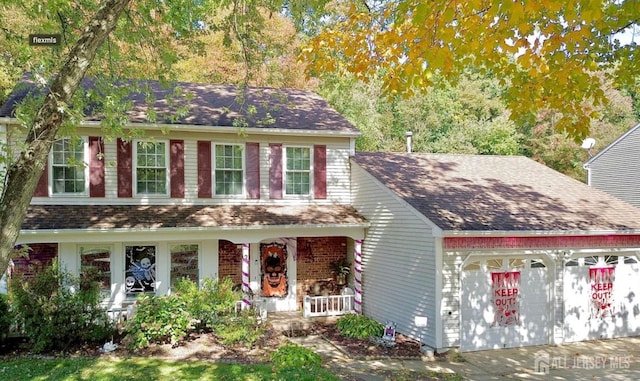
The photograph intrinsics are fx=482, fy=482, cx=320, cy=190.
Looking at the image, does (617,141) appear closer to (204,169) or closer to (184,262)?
(204,169)

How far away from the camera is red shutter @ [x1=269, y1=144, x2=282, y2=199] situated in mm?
14414

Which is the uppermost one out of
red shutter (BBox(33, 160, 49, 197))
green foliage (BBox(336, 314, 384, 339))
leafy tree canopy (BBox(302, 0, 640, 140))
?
leafy tree canopy (BBox(302, 0, 640, 140))

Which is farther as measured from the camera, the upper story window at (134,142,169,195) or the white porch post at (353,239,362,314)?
the white porch post at (353,239,362,314)

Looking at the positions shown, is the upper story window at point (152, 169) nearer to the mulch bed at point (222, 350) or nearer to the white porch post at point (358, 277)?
the mulch bed at point (222, 350)

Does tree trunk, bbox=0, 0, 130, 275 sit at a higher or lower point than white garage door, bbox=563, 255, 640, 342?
higher

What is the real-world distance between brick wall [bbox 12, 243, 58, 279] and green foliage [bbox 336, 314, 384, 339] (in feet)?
25.6

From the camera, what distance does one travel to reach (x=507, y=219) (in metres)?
11.7

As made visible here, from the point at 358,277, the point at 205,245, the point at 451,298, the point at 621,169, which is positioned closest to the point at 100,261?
the point at 205,245

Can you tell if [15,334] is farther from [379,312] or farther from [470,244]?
[470,244]

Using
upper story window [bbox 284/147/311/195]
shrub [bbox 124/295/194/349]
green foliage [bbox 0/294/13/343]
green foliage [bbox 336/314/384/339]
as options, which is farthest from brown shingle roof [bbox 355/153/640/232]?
green foliage [bbox 0/294/13/343]

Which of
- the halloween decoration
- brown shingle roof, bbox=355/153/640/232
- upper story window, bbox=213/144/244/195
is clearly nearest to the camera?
brown shingle roof, bbox=355/153/640/232

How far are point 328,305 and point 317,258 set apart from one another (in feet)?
5.33

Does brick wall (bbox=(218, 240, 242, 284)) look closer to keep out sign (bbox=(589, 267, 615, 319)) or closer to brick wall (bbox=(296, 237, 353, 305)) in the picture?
brick wall (bbox=(296, 237, 353, 305))

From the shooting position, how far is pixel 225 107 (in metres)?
13.6
